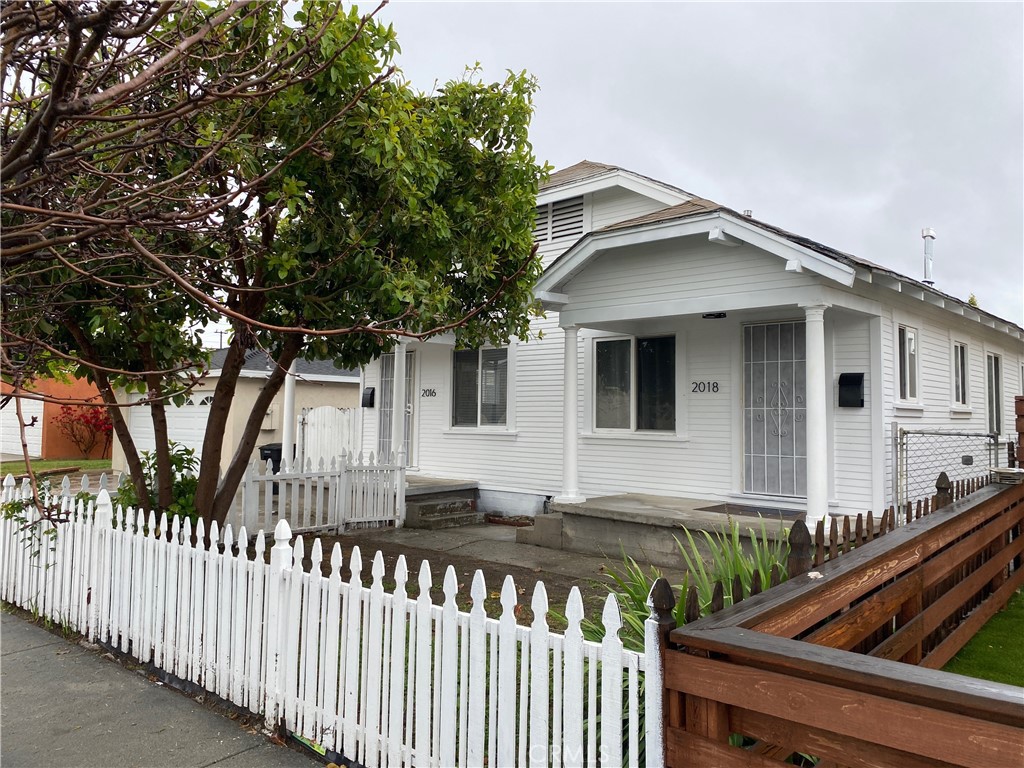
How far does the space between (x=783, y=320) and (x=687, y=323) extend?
1407mm

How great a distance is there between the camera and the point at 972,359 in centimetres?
1237

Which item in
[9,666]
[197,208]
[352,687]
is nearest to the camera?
[197,208]

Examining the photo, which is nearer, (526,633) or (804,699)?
(804,699)

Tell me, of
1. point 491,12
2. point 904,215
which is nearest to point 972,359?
point 491,12

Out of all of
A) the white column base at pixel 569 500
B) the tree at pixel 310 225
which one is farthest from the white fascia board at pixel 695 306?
the white column base at pixel 569 500

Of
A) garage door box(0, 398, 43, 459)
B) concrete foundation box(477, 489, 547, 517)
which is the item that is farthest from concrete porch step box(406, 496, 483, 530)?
garage door box(0, 398, 43, 459)

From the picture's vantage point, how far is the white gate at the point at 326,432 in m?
15.5

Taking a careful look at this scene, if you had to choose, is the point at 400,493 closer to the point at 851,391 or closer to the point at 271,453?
the point at 271,453

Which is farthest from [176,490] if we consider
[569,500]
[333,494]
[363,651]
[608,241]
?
[608,241]

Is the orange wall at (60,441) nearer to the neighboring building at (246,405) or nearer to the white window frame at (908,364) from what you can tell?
the neighboring building at (246,405)

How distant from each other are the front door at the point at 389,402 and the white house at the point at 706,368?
1095 millimetres

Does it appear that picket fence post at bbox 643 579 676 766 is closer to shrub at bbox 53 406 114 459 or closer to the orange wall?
shrub at bbox 53 406 114 459

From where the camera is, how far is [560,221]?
13.1m

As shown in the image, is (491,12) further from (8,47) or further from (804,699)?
(804,699)
